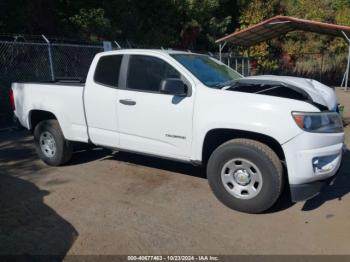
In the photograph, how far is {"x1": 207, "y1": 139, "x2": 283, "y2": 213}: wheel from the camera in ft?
14.9

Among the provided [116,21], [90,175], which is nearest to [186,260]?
[90,175]

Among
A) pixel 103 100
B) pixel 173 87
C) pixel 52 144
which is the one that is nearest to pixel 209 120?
pixel 173 87

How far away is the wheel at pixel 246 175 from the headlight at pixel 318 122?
0.47 meters

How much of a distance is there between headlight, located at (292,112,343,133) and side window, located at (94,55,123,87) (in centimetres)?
265

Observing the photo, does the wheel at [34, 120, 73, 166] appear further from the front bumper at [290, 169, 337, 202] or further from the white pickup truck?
the front bumper at [290, 169, 337, 202]

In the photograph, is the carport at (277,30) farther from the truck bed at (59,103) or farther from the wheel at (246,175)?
the wheel at (246,175)

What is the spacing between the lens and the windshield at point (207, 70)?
536 cm

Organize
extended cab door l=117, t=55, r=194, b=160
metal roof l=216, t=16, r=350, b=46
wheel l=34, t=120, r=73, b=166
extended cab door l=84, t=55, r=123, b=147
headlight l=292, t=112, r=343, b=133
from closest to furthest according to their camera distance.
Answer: headlight l=292, t=112, r=343, b=133 → extended cab door l=117, t=55, r=194, b=160 → extended cab door l=84, t=55, r=123, b=147 → wheel l=34, t=120, r=73, b=166 → metal roof l=216, t=16, r=350, b=46

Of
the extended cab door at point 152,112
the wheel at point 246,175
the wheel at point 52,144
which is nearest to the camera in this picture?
the wheel at point 246,175

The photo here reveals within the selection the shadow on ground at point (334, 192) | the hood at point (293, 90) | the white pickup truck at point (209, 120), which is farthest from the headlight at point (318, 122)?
the shadow on ground at point (334, 192)

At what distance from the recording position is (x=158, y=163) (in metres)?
6.86

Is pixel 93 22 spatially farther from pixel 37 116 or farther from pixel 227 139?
pixel 227 139

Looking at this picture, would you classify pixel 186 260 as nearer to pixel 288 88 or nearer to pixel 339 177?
pixel 288 88

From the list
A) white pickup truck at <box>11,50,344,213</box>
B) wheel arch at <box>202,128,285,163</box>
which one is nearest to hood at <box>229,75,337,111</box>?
white pickup truck at <box>11,50,344,213</box>
